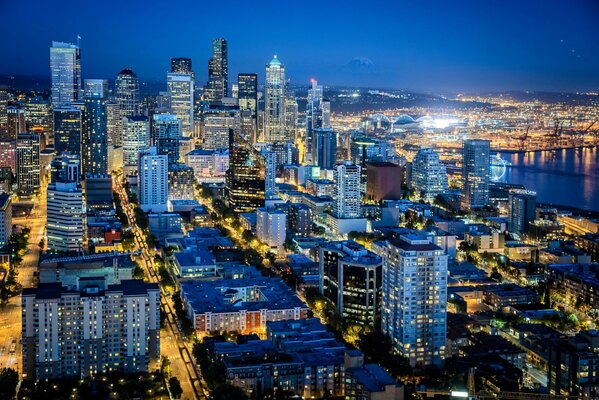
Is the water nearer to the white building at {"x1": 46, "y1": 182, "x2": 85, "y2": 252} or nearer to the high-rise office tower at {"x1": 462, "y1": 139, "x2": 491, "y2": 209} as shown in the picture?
the high-rise office tower at {"x1": 462, "y1": 139, "x2": 491, "y2": 209}

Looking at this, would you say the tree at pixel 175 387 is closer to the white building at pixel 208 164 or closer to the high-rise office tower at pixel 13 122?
the white building at pixel 208 164

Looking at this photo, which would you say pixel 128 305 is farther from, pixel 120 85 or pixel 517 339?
pixel 120 85

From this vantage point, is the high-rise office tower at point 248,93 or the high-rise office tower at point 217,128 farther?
the high-rise office tower at point 248,93

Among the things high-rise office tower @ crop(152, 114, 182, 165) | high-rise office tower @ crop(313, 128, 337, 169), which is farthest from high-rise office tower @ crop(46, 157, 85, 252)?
high-rise office tower @ crop(313, 128, 337, 169)

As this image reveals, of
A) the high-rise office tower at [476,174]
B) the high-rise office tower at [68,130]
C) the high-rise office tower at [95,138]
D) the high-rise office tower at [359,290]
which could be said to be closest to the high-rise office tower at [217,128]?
the high-rise office tower at [95,138]

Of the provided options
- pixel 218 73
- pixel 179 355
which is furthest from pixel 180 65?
pixel 179 355

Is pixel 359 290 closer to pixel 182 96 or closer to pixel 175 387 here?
pixel 175 387
